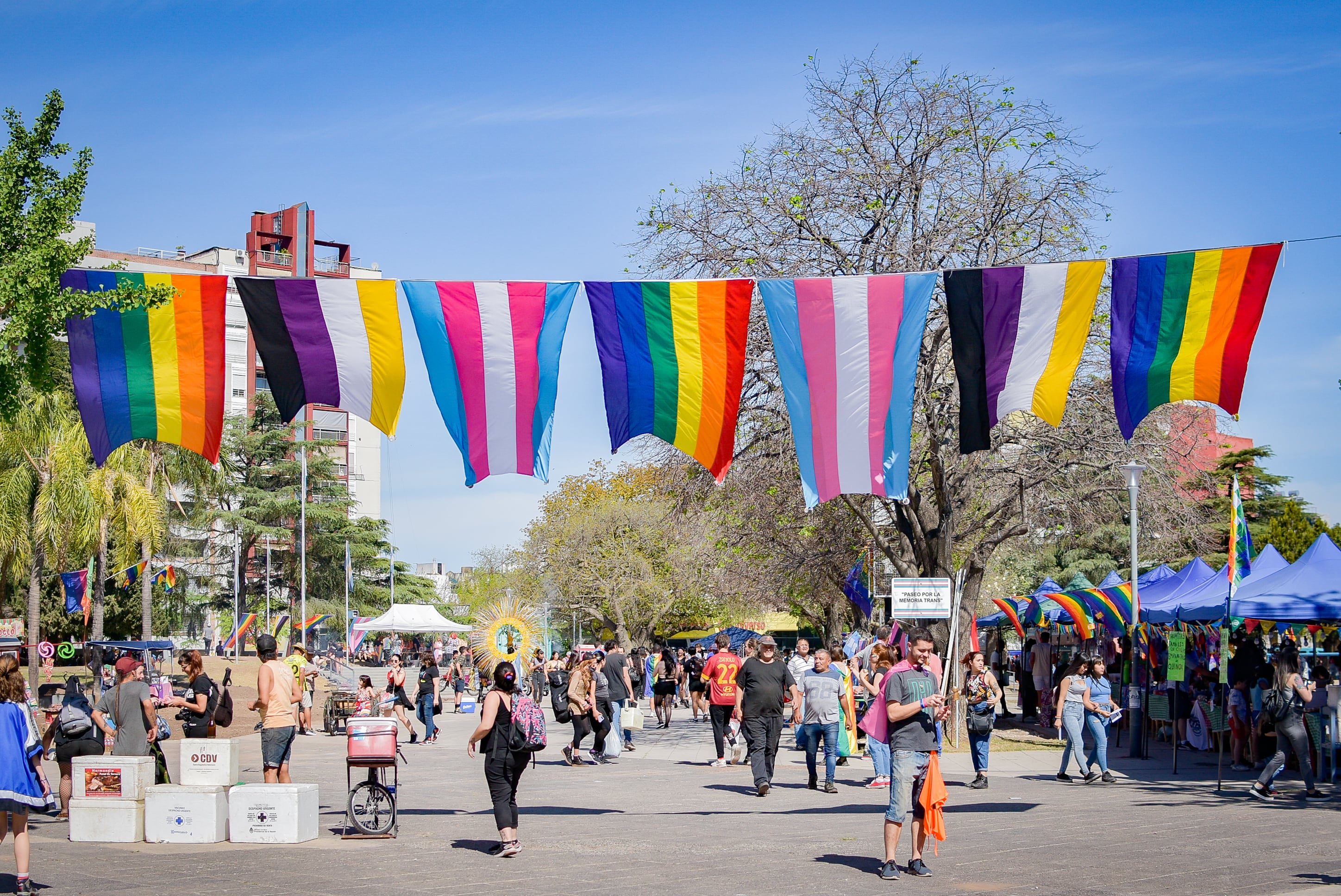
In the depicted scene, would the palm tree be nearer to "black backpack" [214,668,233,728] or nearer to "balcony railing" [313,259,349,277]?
"black backpack" [214,668,233,728]

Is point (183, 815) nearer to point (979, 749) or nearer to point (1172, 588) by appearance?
point (979, 749)

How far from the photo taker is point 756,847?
10.6 meters

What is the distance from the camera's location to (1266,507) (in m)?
59.8

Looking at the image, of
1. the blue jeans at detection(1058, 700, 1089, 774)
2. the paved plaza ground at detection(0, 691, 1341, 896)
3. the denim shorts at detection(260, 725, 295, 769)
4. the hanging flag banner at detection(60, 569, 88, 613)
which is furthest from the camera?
the hanging flag banner at detection(60, 569, 88, 613)

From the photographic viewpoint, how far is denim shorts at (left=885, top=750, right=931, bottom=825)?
367 inches

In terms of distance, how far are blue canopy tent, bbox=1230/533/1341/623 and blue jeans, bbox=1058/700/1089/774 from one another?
250 cm

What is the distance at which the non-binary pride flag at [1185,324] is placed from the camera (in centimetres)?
1211

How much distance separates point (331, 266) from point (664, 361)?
3543 inches

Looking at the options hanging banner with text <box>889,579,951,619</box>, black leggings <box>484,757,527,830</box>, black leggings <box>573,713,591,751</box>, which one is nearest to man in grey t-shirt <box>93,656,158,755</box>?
black leggings <box>484,757,527,830</box>

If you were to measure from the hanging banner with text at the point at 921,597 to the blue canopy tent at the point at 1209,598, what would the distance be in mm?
4011

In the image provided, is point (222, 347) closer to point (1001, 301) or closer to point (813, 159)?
point (1001, 301)

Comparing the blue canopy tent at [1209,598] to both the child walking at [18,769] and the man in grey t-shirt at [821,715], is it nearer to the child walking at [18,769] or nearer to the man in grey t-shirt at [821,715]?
the man in grey t-shirt at [821,715]

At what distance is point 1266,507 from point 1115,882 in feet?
186

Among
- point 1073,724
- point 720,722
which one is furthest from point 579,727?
point 1073,724
